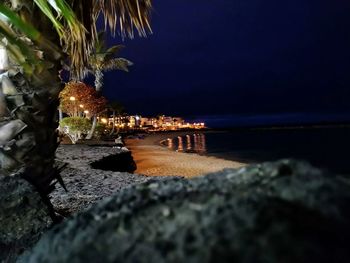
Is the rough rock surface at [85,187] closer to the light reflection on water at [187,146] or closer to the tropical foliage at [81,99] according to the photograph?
the tropical foliage at [81,99]

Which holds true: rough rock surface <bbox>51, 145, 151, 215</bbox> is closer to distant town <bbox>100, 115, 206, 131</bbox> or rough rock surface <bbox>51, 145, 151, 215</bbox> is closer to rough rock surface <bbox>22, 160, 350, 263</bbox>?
rough rock surface <bbox>22, 160, 350, 263</bbox>

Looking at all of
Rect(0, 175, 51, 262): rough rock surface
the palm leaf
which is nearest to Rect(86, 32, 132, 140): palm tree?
the palm leaf

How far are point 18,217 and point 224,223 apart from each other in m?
2.08

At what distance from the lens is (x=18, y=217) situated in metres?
2.82

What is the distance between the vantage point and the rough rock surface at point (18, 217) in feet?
9.04

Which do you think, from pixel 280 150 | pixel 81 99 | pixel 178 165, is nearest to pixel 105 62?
pixel 81 99

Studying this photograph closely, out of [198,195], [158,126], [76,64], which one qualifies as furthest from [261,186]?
[158,126]

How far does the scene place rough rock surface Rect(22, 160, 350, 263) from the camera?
1150 mm

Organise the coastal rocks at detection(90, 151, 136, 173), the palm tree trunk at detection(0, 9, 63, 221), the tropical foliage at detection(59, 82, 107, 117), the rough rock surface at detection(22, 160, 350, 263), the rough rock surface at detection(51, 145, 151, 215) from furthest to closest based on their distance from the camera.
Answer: the tropical foliage at detection(59, 82, 107, 117) → the coastal rocks at detection(90, 151, 136, 173) → the rough rock surface at detection(51, 145, 151, 215) → the palm tree trunk at detection(0, 9, 63, 221) → the rough rock surface at detection(22, 160, 350, 263)

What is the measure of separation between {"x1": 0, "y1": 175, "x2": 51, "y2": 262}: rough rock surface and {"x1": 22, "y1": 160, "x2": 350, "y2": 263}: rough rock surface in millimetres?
1278

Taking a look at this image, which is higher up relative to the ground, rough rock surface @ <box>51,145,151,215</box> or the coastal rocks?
rough rock surface @ <box>51,145,151,215</box>

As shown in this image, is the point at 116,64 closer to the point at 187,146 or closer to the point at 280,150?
the point at 187,146

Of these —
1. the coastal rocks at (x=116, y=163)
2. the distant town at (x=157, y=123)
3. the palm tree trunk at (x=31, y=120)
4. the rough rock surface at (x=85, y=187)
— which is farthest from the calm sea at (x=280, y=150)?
the distant town at (x=157, y=123)

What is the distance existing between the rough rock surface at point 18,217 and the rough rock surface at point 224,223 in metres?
1.28
